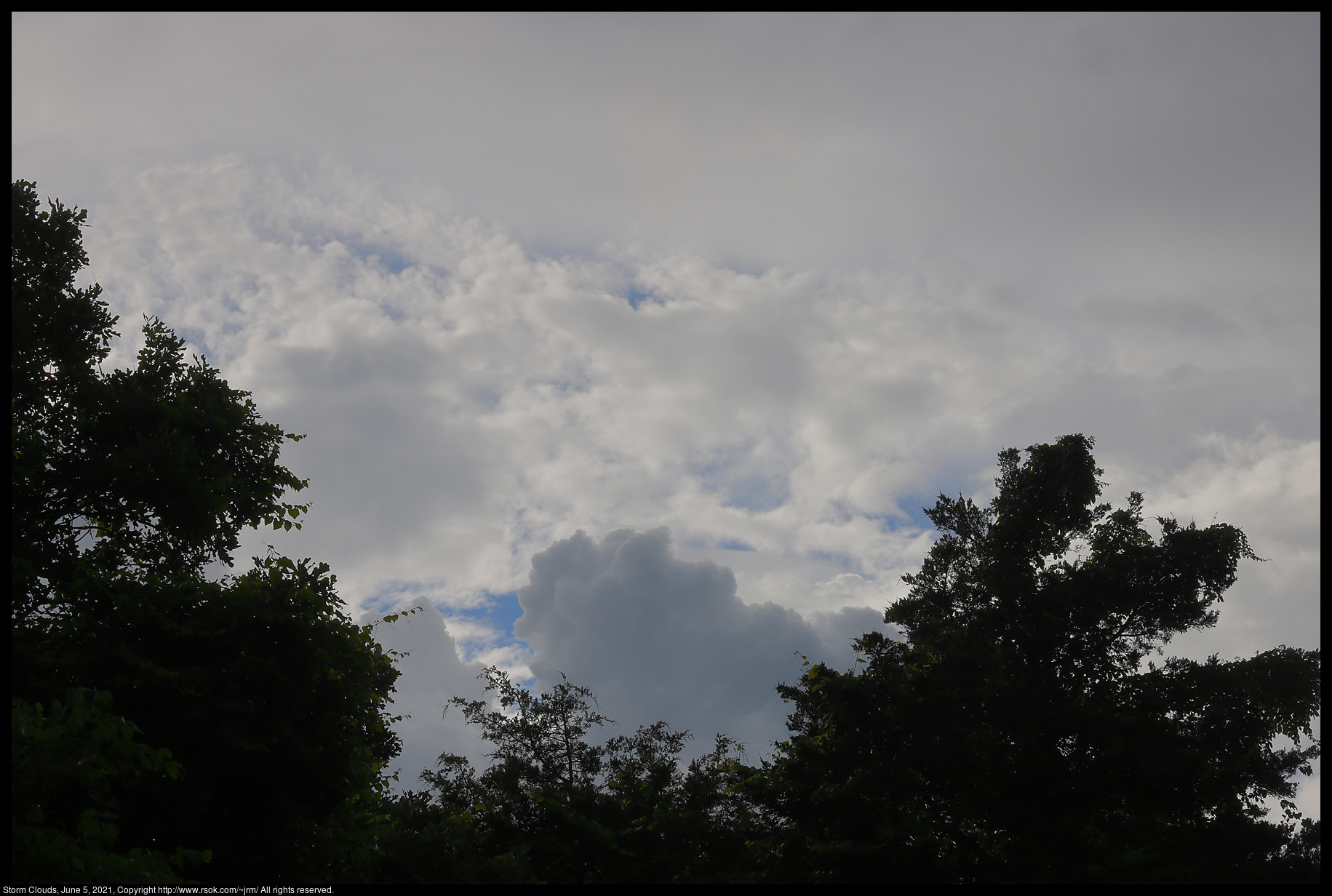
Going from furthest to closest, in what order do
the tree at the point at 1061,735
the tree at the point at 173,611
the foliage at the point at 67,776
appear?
the tree at the point at 1061,735 → the tree at the point at 173,611 → the foliage at the point at 67,776

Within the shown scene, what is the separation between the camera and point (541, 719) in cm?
2877

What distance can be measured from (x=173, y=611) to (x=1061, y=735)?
22.4 meters

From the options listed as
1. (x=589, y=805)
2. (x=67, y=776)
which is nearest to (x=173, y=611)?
(x=67, y=776)

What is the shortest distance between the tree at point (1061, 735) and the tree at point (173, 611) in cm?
1400

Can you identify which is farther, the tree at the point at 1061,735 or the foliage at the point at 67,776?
the tree at the point at 1061,735

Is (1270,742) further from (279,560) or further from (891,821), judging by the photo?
(279,560)

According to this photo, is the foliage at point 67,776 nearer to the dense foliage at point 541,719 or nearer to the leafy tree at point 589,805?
the dense foliage at point 541,719

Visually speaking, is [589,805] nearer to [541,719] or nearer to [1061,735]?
[541,719]

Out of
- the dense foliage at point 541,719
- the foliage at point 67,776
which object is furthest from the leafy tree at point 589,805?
the foliage at point 67,776

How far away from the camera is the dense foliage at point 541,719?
1238 centimetres

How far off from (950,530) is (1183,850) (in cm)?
1243

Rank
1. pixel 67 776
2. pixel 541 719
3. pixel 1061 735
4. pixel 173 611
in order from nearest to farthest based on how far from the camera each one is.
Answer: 1. pixel 67 776
2. pixel 173 611
3. pixel 1061 735
4. pixel 541 719

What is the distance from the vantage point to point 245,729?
12.6 m
